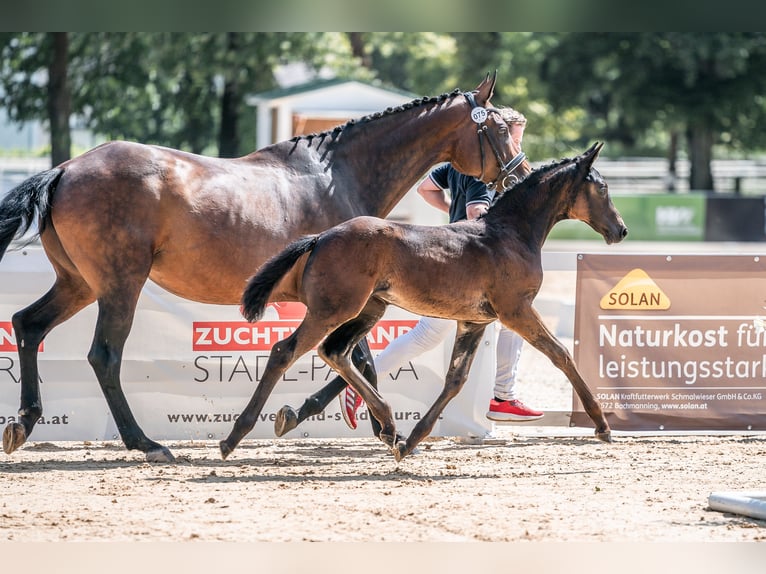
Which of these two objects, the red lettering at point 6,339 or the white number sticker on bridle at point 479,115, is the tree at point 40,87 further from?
the white number sticker on bridle at point 479,115

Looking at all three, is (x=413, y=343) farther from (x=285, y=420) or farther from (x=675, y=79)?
(x=675, y=79)

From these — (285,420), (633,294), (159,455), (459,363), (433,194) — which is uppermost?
(433,194)

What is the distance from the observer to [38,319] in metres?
6.24

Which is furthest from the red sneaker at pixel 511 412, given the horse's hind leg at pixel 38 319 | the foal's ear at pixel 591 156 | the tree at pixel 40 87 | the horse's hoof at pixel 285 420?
the tree at pixel 40 87

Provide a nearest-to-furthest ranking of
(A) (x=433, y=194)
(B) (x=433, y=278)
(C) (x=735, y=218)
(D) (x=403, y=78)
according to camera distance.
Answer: (B) (x=433, y=278) → (A) (x=433, y=194) → (C) (x=735, y=218) → (D) (x=403, y=78)

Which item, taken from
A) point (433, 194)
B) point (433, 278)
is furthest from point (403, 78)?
point (433, 278)

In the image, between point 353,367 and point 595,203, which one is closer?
point 353,367

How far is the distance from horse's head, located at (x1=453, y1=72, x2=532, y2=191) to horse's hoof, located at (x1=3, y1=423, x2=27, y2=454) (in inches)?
112

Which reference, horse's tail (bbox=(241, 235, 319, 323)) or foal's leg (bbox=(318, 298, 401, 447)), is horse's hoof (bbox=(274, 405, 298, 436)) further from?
horse's tail (bbox=(241, 235, 319, 323))

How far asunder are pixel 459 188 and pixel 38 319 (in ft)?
8.41

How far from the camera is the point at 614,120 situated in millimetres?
47125

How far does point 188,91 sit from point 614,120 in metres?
24.9

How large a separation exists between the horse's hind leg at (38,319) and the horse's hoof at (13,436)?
0.54ft

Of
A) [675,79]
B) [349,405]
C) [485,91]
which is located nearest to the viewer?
[485,91]
